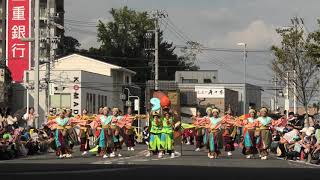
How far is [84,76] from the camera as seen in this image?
215ft

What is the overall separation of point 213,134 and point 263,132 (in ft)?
6.06

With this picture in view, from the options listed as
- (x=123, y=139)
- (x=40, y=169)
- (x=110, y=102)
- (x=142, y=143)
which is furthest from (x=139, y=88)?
(x=40, y=169)

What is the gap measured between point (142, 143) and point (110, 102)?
114 feet

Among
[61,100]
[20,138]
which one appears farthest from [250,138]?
[61,100]

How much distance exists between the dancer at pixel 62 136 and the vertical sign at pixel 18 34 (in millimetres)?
35650

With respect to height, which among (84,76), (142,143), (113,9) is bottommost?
(142,143)

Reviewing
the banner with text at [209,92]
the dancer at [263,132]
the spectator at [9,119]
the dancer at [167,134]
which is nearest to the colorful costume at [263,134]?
the dancer at [263,132]

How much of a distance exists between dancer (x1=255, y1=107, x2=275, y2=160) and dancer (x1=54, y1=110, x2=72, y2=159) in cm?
704

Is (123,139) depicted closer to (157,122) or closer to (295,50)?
(157,122)

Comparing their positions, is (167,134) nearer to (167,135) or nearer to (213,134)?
(167,135)

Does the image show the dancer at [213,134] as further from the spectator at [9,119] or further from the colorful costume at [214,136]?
the spectator at [9,119]

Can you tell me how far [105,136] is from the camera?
25.4m

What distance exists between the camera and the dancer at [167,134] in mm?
24578

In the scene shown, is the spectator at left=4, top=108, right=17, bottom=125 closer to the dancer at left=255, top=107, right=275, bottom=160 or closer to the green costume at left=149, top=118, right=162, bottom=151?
the green costume at left=149, top=118, right=162, bottom=151
